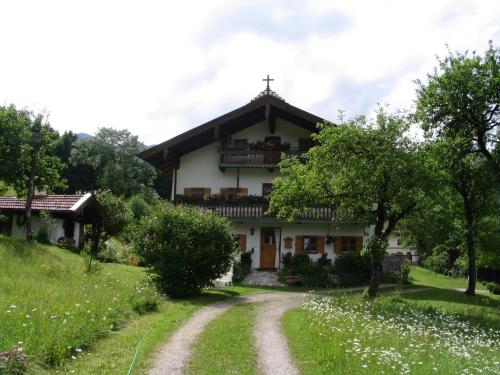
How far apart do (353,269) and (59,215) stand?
55.5 feet

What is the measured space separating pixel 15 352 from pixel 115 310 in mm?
4585

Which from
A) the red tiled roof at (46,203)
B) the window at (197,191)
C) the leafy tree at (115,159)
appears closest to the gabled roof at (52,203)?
the red tiled roof at (46,203)

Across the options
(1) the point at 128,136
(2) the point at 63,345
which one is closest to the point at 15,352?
(2) the point at 63,345

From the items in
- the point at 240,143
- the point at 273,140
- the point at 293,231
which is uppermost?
the point at 273,140

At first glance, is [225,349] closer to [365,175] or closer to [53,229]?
[365,175]

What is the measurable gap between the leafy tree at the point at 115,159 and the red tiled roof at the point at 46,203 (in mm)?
36079

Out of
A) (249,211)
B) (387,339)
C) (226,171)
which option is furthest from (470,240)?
(387,339)

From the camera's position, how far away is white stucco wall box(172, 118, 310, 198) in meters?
31.5

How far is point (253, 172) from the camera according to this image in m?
31.5

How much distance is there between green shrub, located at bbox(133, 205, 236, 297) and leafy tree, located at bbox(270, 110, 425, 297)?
10.7 feet

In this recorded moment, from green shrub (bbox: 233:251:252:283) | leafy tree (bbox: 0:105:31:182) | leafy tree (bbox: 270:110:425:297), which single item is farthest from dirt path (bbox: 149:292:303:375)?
leafy tree (bbox: 0:105:31:182)

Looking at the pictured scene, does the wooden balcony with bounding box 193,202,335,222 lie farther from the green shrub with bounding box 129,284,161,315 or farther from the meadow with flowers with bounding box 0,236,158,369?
the green shrub with bounding box 129,284,161,315

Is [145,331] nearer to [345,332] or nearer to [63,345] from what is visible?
[63,345]

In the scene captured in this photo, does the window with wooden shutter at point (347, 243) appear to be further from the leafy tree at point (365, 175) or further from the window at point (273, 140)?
the leafy tree at point (365, 175)
